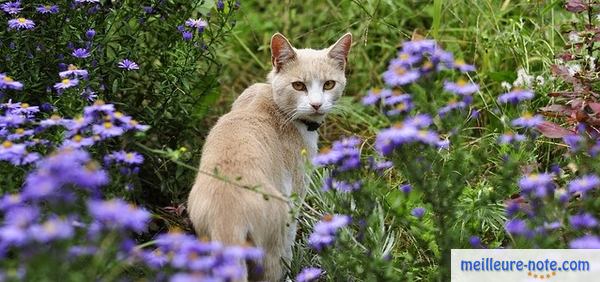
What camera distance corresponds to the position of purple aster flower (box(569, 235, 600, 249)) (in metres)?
2.02

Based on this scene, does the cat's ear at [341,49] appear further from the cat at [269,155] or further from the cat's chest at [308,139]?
the cat's chest at [308,139]

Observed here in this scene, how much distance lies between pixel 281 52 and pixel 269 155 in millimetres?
548

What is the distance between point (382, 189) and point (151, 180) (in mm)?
1139

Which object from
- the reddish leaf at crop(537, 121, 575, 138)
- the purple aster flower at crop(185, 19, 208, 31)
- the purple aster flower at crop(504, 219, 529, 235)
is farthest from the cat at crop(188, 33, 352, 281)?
the reddish leaf at crop(537, 121, 575, 138)

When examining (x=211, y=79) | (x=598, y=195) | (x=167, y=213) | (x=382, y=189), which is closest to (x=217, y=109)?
(x=211, y=79)

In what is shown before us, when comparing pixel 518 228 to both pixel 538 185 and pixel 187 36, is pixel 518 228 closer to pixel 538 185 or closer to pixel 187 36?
pixel 538 185

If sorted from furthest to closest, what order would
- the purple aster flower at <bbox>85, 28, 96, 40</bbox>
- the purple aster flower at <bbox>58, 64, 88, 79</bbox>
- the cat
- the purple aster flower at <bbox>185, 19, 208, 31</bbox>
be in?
the purple aster flower at <bbox>185, 19, 208, 31</bbox>
the purple aster flower at <bbox>85, 28, 96, 40</bbox>
the purple aster flower at <bbox>58, 64, 88, 79</bbox>
the cat

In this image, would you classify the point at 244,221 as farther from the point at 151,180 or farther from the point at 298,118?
the point at 151,180

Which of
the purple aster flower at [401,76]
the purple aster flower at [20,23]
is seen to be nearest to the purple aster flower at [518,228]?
the purple aster flower at [401,76]

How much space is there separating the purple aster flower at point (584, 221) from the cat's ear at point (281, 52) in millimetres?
1332

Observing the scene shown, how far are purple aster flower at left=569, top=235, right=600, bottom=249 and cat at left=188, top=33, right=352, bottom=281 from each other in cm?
82

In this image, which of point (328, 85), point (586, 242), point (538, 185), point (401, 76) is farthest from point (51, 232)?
point (328, 85)

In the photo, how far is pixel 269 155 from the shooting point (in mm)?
2732

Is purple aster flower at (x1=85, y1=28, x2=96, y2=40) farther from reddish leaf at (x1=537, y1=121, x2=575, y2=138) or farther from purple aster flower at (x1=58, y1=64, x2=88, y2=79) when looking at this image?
reddish leaf at (x1=537, y1=121, x2=575, y2=138)
